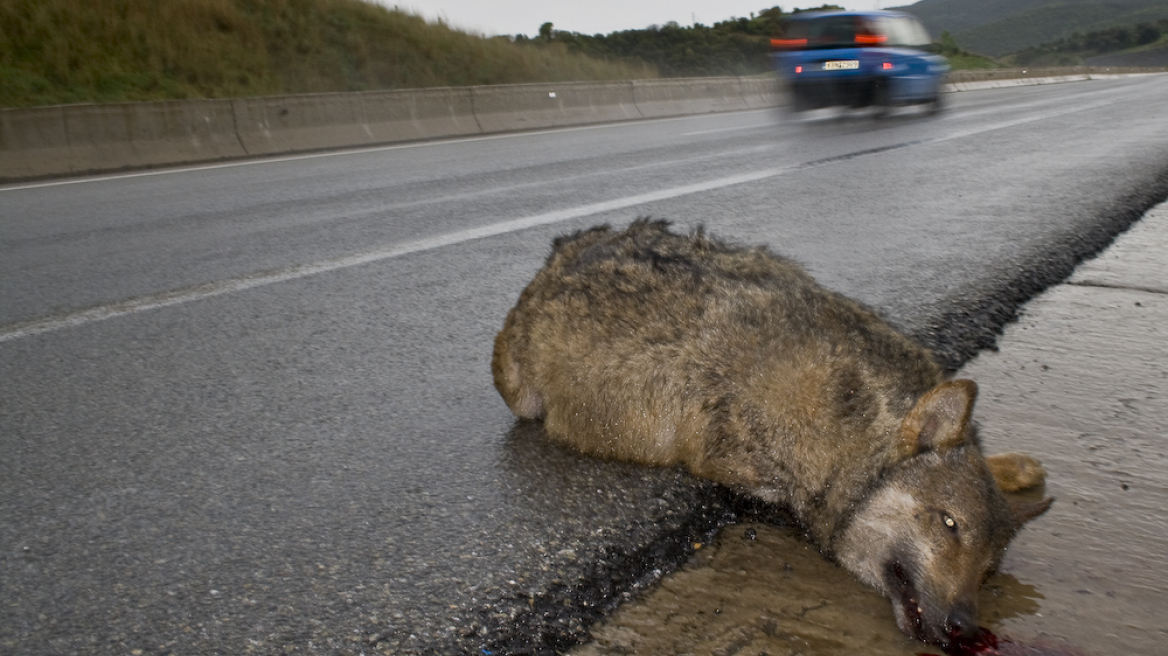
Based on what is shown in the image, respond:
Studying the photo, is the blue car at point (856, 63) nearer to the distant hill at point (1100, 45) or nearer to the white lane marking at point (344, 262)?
the white lane marking at point (344, 262)

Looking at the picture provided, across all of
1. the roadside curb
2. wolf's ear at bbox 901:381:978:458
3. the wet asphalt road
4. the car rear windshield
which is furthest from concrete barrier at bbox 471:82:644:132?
wolf's ear at bbox 901:381:978:458

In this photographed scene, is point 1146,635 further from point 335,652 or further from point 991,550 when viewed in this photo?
point 335,652

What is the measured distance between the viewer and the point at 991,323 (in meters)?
4.53

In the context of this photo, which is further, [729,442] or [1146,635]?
[729,442]

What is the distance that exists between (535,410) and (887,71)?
18.0 metres

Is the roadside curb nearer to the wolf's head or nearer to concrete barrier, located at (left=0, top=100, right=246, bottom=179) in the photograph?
concrete barrier, located at (left=0, top=100, right=246, bottom=179)

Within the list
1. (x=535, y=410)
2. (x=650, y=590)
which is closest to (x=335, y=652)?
(x=650, y=590)

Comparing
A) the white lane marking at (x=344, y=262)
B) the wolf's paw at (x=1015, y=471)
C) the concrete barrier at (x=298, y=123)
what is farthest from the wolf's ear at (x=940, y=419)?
the concrete barrier at (x=298, y=123)

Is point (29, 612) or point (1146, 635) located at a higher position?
point (29, 612)

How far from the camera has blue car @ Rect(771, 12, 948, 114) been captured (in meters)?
19.8

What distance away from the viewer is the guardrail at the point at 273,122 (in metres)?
12.4

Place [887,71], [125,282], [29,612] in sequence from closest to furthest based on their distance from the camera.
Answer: [29,612]
[125,282]
[887,71]

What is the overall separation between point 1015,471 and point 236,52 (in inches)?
958

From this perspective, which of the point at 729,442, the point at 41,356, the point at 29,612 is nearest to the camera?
the point at 29,612
